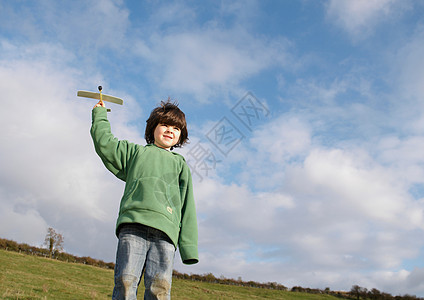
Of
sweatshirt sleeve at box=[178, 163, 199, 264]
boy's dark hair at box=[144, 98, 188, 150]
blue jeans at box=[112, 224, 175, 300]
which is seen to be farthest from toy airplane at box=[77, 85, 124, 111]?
blue jeans at box=[112, 224, 175, 300]

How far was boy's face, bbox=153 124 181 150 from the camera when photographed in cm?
393

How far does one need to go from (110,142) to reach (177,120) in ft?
2.68

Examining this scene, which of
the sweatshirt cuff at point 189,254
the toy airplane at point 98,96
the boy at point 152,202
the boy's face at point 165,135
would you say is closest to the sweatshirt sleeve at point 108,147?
the boy at point 152,202

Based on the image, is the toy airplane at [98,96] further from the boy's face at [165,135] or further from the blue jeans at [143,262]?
the blue jeans at [143,262]

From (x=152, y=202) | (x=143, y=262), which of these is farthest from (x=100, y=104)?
(x=143, y=262)

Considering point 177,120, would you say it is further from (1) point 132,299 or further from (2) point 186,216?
(1) point 132,299

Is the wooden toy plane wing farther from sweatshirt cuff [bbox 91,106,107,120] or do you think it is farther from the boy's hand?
sweatshirt cuff [bbox 91,106,107,120]

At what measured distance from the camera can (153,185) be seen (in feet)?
11.2

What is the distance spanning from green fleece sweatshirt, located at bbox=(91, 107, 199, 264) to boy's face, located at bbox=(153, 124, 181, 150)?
0.11 meters

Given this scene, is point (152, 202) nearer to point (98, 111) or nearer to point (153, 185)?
point (153, 185)

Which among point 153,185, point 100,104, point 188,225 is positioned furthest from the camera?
point 100,104

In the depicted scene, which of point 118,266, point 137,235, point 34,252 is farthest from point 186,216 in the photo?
point 34,252

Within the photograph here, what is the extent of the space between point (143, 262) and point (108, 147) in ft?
4.28

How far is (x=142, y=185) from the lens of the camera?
338cm
